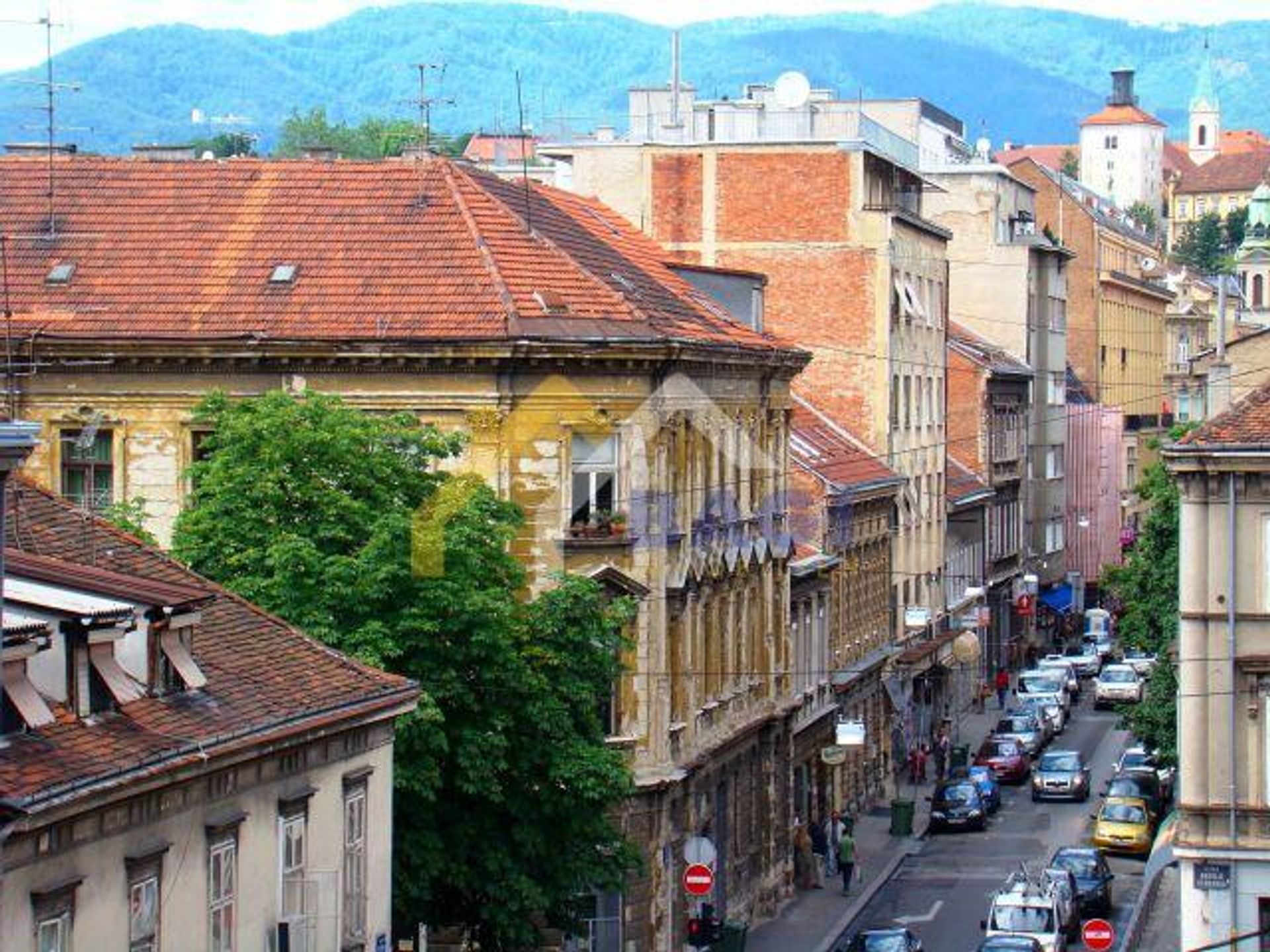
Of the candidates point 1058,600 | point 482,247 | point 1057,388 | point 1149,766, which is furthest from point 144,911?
point 1057,388

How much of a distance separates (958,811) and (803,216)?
15811 mm

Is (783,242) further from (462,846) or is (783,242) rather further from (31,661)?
(31,661)

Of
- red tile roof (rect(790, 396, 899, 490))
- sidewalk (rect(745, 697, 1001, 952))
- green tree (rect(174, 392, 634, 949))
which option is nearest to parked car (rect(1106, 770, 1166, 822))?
sidewalk (rect(745, 697, 1001, 952))

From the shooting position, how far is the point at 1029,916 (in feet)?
172

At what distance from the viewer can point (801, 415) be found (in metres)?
79.7

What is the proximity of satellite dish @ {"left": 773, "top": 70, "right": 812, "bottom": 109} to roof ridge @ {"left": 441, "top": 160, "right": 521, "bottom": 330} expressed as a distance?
90.9ft

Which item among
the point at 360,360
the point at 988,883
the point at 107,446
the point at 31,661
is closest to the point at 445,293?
the point at 360,360

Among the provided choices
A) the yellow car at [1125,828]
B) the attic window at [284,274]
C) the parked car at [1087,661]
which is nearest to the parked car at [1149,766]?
the yellow car at [1125,828]

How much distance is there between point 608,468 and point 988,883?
17028 mm

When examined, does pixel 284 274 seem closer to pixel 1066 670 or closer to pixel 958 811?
pixel 958 811

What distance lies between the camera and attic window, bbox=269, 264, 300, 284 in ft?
170

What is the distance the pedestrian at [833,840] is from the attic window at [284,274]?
65.9 feet

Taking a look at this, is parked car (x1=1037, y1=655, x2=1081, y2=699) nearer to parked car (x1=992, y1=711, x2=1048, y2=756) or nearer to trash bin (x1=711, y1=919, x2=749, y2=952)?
parked car (x1=992, y1=711, x2=1048, y2=756)

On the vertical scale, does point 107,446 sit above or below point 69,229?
below
